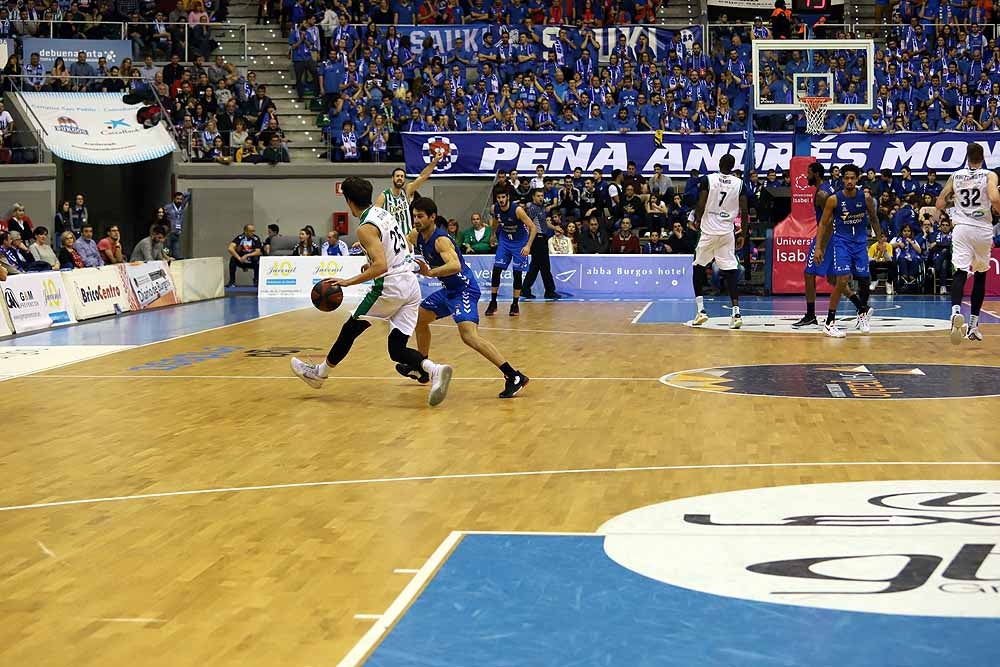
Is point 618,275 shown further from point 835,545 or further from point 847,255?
point 835,545

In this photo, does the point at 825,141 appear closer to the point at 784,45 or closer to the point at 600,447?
the point at 784,45

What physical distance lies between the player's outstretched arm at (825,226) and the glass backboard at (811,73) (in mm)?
9715

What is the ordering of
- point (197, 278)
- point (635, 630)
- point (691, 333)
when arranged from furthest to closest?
point (197, 278) → point (691, 333) → point (635, 630)

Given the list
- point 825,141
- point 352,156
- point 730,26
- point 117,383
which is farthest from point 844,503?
point 730,26

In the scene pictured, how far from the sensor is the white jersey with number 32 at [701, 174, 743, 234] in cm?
1672

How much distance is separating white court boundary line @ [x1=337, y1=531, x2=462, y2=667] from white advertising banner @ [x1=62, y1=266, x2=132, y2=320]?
46.6ft

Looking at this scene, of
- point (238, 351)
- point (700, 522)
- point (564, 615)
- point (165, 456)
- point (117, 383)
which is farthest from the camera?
point (238, 351)

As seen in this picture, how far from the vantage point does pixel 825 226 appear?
15297 mm

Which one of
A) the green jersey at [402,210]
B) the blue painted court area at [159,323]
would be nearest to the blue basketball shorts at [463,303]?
the blue painted court area at [159,323]

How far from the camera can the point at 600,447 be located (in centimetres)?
822

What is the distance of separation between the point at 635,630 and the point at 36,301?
1480 cm

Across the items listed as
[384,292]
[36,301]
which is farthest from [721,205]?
[36,301]

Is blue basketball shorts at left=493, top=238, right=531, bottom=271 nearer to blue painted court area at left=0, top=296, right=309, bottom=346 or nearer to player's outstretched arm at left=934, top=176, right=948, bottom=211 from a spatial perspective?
blue painted court area at left=0, top=296, right=309, bottom=346

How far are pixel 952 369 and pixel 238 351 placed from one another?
7597 mm
